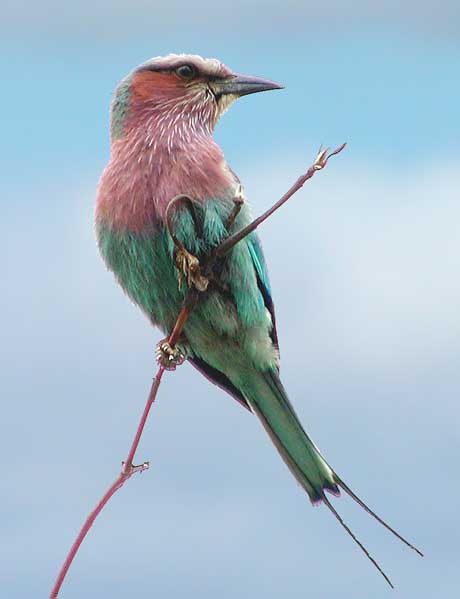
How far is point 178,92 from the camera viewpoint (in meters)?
3.25

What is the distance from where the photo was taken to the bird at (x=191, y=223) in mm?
2992

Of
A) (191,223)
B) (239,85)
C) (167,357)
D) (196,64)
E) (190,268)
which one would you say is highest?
(196,64)

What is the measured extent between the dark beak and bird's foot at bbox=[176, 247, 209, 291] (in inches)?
26.5

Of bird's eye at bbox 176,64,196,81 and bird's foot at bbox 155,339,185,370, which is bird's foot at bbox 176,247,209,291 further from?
bird's eye at bbox 176,64,196,81

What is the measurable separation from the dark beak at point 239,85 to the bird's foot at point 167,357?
91 cm

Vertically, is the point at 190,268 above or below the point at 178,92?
below

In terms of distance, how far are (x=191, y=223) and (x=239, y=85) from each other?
591 mm

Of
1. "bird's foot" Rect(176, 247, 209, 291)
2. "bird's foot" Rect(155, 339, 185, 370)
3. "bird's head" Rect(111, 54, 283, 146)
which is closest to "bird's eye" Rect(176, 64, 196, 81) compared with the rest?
"bird's head" Rect(111, 54, 283, 146)

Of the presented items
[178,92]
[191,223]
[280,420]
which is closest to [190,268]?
[191,223]

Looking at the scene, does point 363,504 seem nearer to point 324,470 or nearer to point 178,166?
point 324,470

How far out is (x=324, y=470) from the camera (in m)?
3.50

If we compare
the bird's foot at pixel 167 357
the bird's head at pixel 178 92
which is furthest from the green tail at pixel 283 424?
the bird's head at pixel 178 92

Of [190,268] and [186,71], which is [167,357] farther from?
[186,71]

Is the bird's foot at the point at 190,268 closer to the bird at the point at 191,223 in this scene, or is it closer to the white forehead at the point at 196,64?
the bird at the point at 191,223
